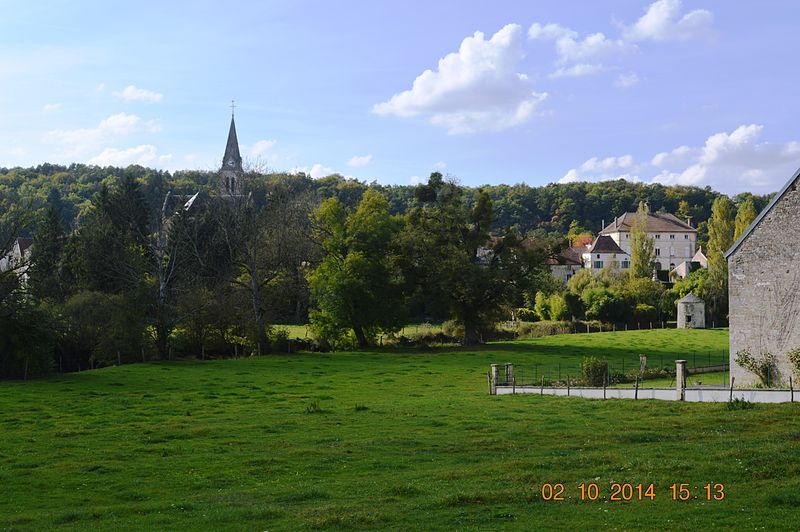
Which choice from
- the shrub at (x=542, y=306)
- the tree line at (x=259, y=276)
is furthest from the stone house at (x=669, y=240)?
the tree line at (x=259, y=276)

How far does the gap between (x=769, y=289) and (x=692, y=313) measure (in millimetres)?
49779

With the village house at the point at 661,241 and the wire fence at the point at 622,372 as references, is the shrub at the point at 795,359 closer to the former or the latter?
the wire fence at the point at 622,372

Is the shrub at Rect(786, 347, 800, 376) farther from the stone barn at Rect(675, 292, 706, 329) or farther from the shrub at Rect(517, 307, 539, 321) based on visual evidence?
the shrub at Rect(517, 307, 539, 321)

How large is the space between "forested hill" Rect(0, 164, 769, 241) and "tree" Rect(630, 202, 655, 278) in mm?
41330

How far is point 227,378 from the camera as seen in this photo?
40719mm

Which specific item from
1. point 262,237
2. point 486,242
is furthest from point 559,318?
point 262,237

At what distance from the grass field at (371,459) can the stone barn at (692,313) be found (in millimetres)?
53304

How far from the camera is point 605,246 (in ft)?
427

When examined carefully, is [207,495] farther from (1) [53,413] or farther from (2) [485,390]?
(2) [485,390]

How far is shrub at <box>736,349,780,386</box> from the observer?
3331cm

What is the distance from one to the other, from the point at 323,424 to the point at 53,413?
10.2m

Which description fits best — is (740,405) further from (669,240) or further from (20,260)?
(669,240)
